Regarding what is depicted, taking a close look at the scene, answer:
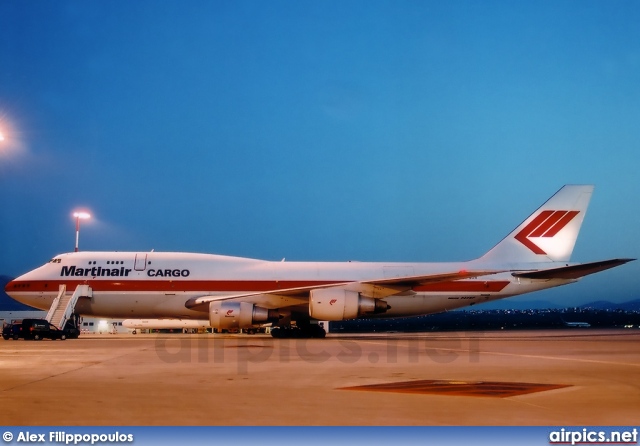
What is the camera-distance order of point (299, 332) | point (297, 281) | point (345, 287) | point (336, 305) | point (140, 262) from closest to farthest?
point (336, 305) < point (345, 287) < point (299, 332) < point (140, 262) < point (297, 281)

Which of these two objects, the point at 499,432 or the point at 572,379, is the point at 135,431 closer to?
the point at 499,432

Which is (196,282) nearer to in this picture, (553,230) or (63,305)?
(63,305)

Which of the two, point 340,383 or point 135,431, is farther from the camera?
point 340,383

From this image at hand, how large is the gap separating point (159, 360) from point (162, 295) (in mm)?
14210

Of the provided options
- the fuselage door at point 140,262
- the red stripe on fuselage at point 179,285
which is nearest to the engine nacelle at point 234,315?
the red stripe on fuselage at point 179,285

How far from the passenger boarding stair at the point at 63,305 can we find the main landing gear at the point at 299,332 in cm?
928

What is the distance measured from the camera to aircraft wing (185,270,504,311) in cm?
2848

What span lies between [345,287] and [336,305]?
1621mm

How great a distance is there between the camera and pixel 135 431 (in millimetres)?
6996

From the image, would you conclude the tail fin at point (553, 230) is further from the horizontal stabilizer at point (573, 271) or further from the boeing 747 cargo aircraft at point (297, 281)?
the horizontal stabilizer at point (573, 271)

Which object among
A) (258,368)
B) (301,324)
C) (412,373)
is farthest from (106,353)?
(301,324)

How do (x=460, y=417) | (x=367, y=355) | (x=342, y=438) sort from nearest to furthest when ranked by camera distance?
(x=342, y=438) → (x=460, y=417) → (x=367, y=355)

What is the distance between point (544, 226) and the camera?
34.2m

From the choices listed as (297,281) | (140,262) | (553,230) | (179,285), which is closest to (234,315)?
(179,285)
